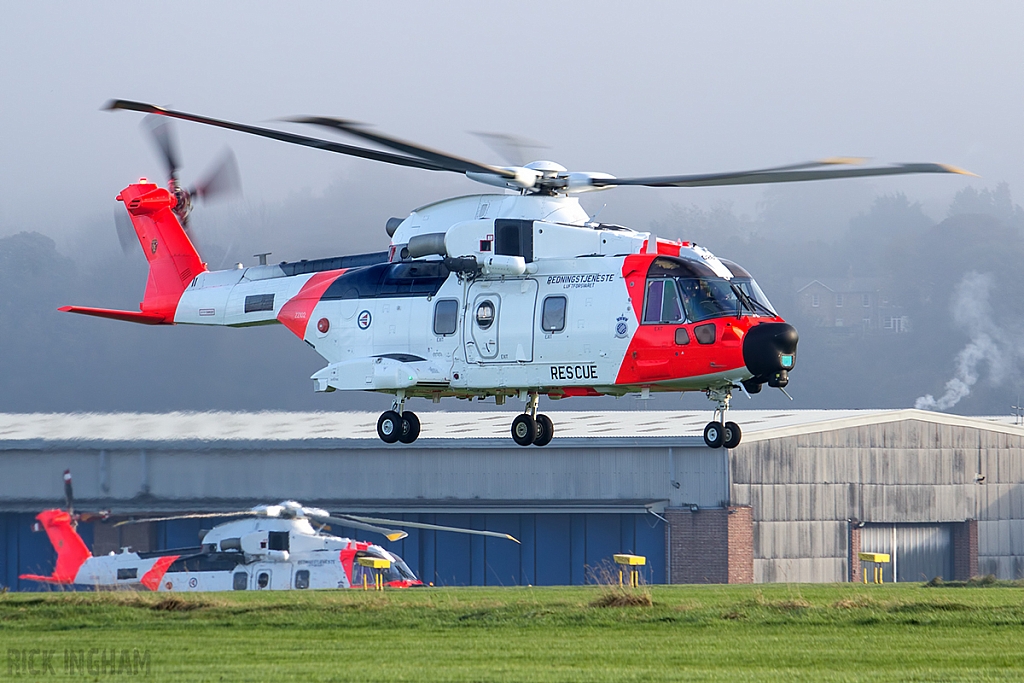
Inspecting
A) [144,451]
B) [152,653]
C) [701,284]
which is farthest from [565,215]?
[144,451]

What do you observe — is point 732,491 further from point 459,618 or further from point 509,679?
point 509,679

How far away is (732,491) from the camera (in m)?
49.3

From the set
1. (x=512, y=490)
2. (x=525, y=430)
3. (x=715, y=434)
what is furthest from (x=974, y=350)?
(x=715, y=434)

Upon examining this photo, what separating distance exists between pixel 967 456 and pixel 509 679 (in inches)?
1578

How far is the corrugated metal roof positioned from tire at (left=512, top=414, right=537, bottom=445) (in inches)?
890

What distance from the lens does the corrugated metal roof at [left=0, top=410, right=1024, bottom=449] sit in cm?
4431

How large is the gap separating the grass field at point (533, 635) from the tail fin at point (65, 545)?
1272 centimetres

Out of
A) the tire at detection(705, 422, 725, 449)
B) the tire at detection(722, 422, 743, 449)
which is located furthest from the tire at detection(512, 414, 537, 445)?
the tire at detection(722, 422, 743, 449)

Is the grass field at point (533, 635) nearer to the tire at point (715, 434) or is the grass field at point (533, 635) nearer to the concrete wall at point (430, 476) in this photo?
the tire at point (715, 434)

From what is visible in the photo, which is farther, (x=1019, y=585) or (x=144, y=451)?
(x=144, y=451)

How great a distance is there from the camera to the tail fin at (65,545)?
4384 cm

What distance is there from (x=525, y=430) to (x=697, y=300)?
3.98m

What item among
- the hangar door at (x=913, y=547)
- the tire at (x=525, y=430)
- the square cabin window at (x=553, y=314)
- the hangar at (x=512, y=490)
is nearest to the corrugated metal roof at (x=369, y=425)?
the hangar at (x=512, y=490)

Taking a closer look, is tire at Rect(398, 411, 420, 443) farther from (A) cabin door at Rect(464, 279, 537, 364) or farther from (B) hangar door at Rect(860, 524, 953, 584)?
(B) hangar door at Rect(860, 524, 953, 584)
